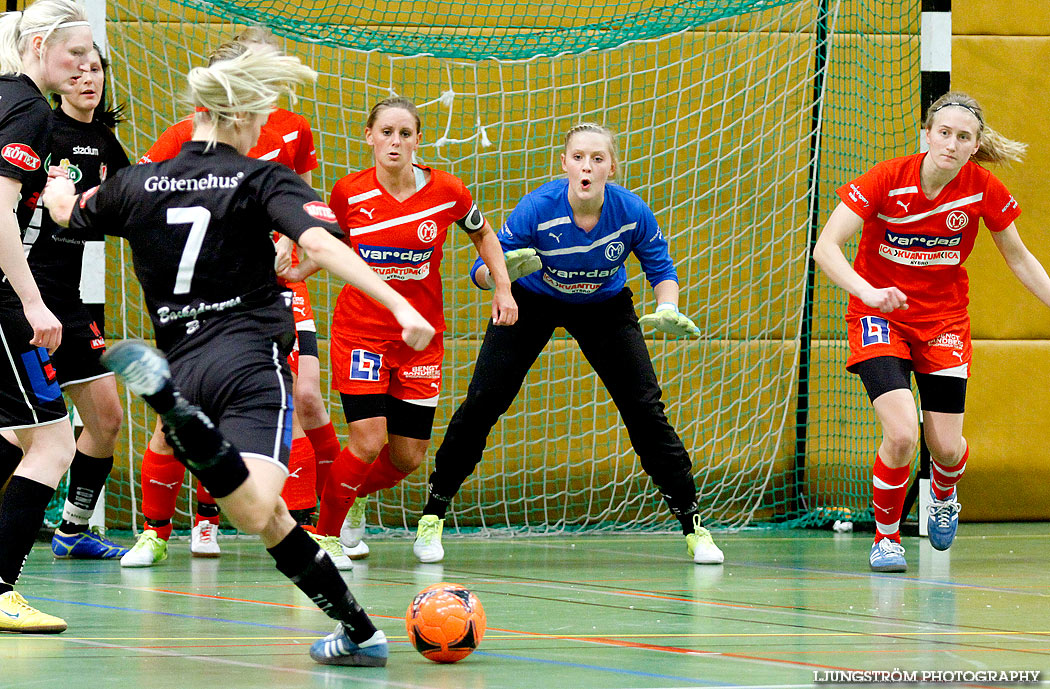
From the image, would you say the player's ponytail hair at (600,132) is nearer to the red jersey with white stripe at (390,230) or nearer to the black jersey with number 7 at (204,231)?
the red jersey with white stripe at (390,230)

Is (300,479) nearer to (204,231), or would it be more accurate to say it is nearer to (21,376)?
(21,376)

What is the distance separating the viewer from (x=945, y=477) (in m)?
5.83

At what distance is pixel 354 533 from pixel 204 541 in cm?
70

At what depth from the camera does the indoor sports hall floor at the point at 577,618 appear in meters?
3.06

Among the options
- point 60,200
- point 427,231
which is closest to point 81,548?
point 427,231

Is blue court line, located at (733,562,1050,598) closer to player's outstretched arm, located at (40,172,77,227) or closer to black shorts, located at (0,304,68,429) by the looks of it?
black shorts, located at (0,304,68,429)

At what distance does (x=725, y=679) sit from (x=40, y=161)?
2.48 m

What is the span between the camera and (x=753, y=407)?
25.6 ft

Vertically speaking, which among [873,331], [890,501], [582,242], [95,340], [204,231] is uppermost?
[582,242]

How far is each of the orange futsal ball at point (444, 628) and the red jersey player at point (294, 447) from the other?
86.6 inches

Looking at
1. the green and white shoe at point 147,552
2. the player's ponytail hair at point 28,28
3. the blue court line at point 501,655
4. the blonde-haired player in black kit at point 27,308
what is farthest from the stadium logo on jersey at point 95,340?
the player's ponytail hair at point 28,28

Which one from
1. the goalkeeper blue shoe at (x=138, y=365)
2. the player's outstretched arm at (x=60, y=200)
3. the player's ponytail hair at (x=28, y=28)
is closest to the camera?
the goalkeeper blue shoe at (x=138, y=365)

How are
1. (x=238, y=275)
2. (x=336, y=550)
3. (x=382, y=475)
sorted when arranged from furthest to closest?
(x=382, y=475), (x=336, y=550), (x=238, y=275)

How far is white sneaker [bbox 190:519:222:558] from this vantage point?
5.98m
